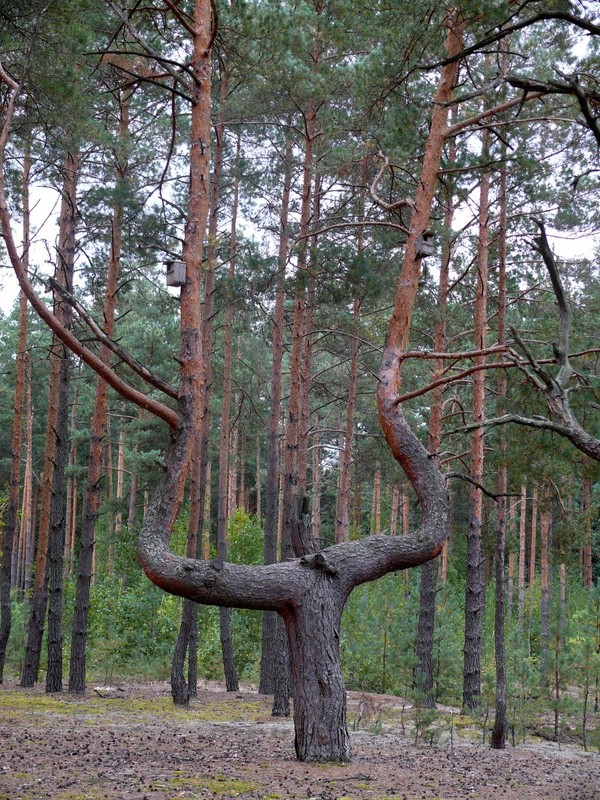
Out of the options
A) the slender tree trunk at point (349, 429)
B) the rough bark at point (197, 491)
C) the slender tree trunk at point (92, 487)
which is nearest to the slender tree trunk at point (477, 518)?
the slender tree trunk at point (349, 429)

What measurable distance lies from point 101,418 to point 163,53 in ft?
17.0

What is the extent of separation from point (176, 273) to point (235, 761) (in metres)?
4.00

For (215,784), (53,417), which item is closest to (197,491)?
(53,417)

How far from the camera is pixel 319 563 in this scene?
20.6 feet

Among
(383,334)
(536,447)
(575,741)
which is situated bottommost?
(575,741)

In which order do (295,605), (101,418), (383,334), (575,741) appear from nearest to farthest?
(295,605), (575,741), (101,418), (383,334)

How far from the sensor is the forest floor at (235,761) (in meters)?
5.35

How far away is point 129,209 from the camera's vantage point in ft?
40.1

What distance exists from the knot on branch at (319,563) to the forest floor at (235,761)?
1441mm

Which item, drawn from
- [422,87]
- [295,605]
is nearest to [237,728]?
[295,605]

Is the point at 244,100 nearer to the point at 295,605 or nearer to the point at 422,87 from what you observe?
the point at 422,87

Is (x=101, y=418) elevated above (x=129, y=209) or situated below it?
below

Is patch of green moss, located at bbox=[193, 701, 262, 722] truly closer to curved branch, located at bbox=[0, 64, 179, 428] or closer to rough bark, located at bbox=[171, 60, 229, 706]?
rough bark, located at bbox=[171, 60, 229, 706]

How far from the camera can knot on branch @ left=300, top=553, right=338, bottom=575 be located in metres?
6.26
